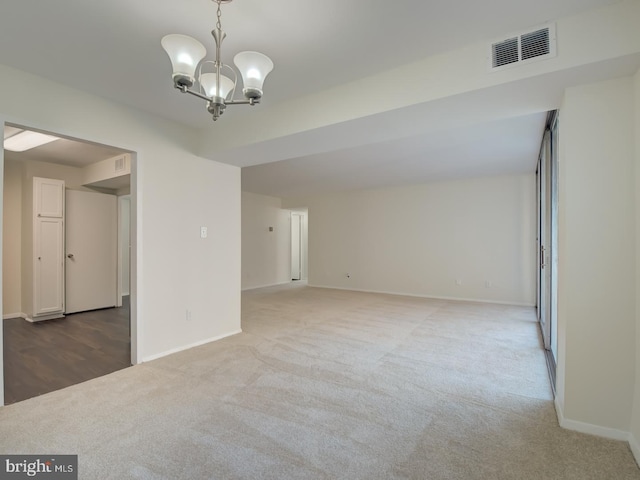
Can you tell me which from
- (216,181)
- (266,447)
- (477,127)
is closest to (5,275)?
(216,181)

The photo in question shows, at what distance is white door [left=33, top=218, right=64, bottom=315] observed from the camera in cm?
487

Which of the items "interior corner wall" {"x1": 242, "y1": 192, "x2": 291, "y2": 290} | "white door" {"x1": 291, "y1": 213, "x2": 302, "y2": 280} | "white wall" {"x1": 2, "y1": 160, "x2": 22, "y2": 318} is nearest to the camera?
"white wall" {"x1": 2, "y1": 160, "x2": 22, "y2": 318}

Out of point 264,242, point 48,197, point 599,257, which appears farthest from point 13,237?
point 599,257

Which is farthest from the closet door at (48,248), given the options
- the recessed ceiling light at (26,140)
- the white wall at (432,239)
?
the white wall at (432,239)

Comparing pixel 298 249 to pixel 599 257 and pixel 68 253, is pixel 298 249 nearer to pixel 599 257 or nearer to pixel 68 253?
pixel 68 253

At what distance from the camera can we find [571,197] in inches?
78.8

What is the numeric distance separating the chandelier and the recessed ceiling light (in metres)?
3.12

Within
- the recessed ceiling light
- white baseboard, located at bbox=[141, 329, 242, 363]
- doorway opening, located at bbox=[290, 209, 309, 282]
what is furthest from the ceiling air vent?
doorway opening, located at bbox=[290, 209, 309, 282]

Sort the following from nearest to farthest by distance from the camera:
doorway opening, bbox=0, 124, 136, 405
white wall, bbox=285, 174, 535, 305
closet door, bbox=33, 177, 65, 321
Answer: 1. doorway opening, bbox=0, 124, 136, 405
2. closet door, bbox=33, 177, 65, 321
3. white wall, bbox=285, 174, 535, 305

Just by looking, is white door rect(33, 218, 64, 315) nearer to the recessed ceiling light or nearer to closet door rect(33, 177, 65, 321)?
closet door rect(33, 177, 65, 321)

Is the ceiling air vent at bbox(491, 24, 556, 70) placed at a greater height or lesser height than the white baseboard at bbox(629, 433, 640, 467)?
greater

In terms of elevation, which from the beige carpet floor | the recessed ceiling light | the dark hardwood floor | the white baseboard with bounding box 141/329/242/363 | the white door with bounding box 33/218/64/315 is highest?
the recessed ceiling light

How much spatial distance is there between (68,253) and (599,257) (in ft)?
22.2

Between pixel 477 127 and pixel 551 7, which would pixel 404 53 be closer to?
pixel 551 7
